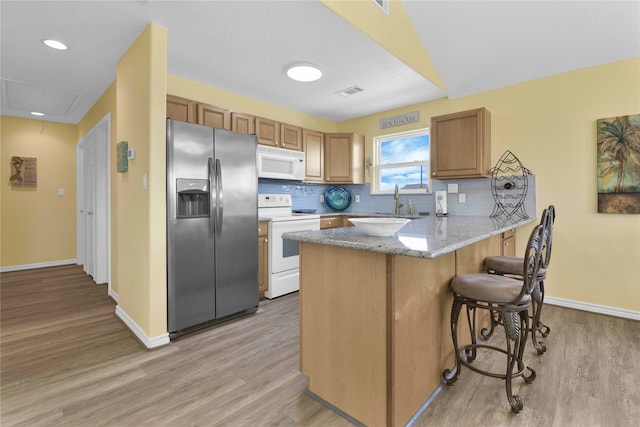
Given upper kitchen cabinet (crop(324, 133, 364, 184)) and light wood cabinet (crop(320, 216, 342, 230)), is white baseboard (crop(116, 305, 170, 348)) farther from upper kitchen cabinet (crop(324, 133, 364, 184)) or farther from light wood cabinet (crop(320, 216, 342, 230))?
upper kitchen cabinet (crop(324, 133, 364, 184))

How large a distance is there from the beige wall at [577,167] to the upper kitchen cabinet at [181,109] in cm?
343

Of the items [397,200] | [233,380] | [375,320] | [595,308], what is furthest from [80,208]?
[595,308]

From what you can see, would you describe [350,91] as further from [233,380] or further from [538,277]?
[233,380]

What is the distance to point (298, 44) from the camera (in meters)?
2.60

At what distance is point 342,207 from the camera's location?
4934mm

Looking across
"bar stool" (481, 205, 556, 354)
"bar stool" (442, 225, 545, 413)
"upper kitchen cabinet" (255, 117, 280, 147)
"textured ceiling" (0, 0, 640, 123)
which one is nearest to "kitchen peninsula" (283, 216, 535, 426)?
"bar stool" (442, 225, 545, 413)

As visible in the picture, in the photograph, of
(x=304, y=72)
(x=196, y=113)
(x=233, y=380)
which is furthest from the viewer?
(x=196, y=113)

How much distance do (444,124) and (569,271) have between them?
2.01 m

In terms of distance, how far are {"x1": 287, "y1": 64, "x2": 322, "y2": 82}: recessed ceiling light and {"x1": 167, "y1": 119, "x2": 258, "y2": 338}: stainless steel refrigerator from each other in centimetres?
81

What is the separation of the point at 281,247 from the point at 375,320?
220 centimetres

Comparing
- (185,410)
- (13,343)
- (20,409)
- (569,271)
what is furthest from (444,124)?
(13,343)

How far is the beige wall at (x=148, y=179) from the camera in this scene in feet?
7.38

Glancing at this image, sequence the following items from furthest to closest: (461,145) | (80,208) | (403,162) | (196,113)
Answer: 1. (80,208)
2. (403,162)
3. (461,145)
4. (196,113)

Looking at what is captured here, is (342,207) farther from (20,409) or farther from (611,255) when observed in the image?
(20,409)
